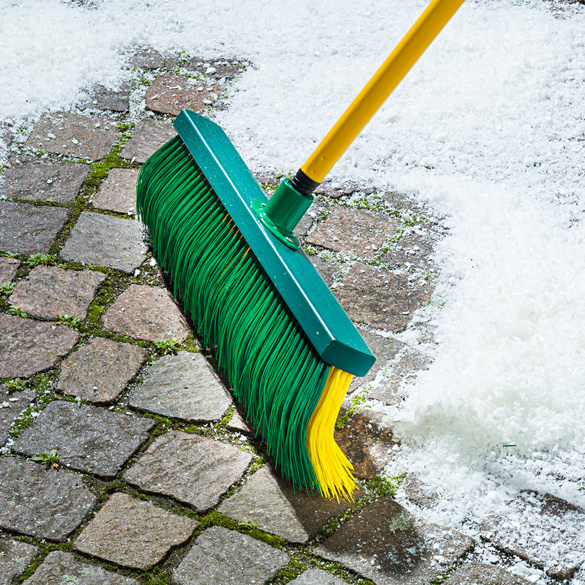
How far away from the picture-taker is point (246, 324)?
6.64 ft

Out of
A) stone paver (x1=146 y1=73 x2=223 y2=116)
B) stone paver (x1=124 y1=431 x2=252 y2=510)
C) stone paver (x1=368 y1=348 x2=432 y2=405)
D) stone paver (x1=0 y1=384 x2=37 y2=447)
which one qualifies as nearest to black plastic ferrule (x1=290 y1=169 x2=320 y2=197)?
stone paver (x1=368 y1=348 x2=432 y2=405)

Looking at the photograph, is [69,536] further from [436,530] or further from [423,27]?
[423,27]

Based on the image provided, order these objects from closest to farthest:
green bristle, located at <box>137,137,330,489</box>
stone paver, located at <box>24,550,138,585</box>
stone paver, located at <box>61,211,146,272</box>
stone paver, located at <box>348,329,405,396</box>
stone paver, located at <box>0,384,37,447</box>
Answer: stone paver, located at <box>24,550,138,585</box> < green bristle, located at <box>137,137,330,489</box> < stone paver, located at <box>0,384,37,447</box> < stone paver, located at <box>348,329,405,396</box> < stone paver, located at <box>61,211,146,272</box>

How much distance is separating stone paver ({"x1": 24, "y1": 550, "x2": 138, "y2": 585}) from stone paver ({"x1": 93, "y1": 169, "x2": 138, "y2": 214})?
150cm

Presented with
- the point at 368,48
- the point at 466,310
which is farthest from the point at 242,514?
the point at 368,48

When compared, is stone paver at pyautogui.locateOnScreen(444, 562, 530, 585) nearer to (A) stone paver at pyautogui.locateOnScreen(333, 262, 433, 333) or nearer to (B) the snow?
(B) the snow

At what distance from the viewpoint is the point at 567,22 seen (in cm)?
388

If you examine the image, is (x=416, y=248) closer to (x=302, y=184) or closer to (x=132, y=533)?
(x=302, y=184)

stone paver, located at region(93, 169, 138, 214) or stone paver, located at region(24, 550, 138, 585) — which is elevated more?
stone paver, located at region(93, 169, 138, 214)

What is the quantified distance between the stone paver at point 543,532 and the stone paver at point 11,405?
4.48 ft

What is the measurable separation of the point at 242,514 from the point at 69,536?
0.44 meters

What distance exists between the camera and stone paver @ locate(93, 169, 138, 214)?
2.81 metres

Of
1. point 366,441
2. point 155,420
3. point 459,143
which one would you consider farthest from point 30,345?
point 459,143

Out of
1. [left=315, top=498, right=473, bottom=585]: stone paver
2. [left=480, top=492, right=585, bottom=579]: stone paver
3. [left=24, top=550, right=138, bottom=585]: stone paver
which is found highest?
[left=480, top=492, right=585, bottom=579]: stone paver
